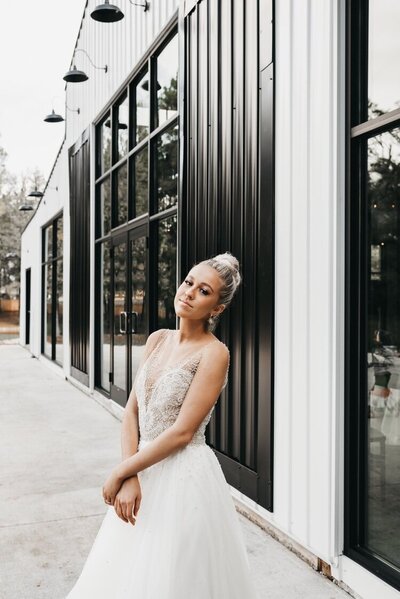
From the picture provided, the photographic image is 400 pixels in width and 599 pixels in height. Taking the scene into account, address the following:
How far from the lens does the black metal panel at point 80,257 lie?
34.8ft

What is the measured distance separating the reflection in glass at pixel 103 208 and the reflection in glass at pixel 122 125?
84 cm

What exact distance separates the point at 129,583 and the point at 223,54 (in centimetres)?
429

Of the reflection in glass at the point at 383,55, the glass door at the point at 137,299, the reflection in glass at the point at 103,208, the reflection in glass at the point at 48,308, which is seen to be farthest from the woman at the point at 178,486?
the reflection in glass at the point at 48,308

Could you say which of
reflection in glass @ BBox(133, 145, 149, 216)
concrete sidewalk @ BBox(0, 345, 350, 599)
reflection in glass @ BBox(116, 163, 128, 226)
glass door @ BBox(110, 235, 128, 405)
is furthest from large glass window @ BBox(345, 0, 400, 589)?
reflection in glass @ BBox(116, 163, 128, 226)

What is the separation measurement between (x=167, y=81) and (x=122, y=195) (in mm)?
2355

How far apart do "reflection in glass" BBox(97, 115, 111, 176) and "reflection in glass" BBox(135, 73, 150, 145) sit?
4.98 ft

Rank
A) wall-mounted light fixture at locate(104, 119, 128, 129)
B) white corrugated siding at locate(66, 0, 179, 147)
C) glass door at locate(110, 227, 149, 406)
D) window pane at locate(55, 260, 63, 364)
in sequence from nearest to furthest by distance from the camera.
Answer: white corrugated siding at locate(66, 0, 179, 147), glass door at locate(110, 227, 149, 406), wall-mounted light fixture at locate(104, 119, 128, 129), window pane at locate(55, 260, 63, 364)

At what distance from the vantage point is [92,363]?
1014 centimetres

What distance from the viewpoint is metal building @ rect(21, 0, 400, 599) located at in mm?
3258

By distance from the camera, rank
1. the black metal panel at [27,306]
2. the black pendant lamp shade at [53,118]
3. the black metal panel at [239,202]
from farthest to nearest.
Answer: the black metal panel at [27,306] → the black pendant lamp shade at [53,118] → the black metal panel at [239,202]

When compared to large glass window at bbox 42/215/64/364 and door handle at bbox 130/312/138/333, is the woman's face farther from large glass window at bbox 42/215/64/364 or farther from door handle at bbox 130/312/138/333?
large glass window at bbox 42/215/64/364

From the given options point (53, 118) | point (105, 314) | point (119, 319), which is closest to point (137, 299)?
point (119, 319)

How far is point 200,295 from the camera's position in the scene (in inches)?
85.3

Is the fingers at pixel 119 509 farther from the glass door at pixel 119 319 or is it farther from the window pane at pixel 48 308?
the window pane at pixel 48 308
